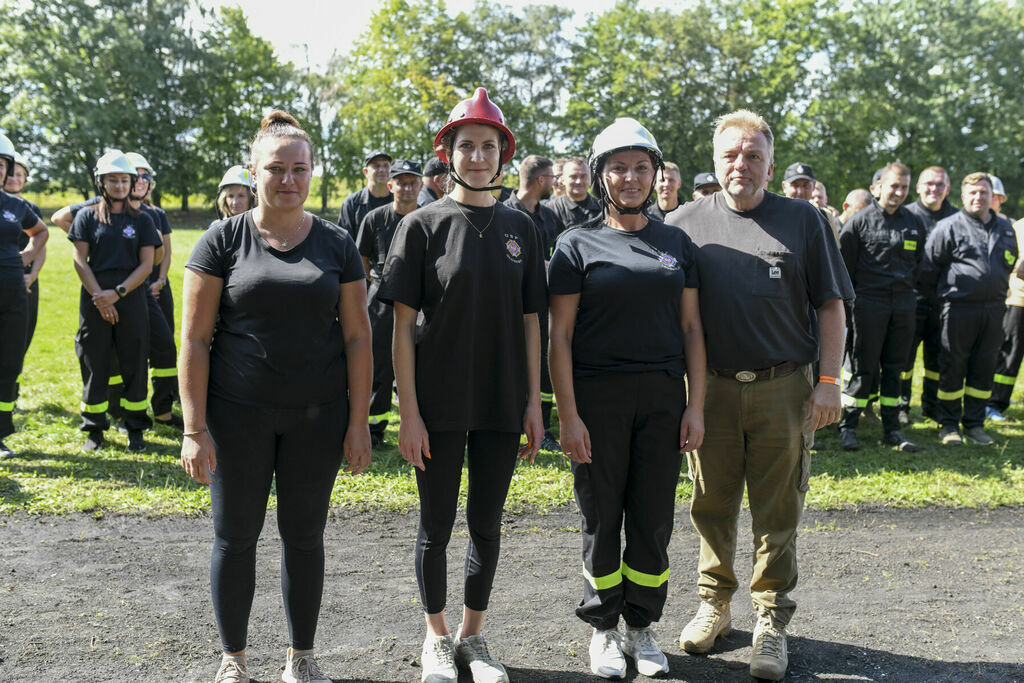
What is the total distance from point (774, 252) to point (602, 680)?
1966 millimetres

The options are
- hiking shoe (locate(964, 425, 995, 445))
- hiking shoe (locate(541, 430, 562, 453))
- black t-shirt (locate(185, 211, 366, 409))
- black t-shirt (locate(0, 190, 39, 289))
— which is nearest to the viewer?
black t-shirt (locate(185, 211, 366, 409))

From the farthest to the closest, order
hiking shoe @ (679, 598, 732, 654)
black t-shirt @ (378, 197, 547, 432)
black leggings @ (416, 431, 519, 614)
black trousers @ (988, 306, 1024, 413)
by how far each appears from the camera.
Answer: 1. black trousers @ (988, 306, 1024, 413)
2. hiking shoe @ (679, 598, 732, 654)
3. black leggings @ (416, 431, 519, 614)
4. black t-shirt @ (378, 197, 547, 432)

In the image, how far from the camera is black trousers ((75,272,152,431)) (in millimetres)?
7086

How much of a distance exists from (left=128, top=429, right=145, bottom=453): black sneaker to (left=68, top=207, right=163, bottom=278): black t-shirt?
136 cm

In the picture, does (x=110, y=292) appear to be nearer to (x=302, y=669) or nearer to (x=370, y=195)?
(x=370, y=195)

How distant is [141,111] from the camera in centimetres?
4453

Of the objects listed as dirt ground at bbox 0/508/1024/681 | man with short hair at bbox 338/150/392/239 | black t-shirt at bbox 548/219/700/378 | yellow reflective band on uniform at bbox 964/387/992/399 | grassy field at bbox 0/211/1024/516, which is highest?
man with short hair at bbox 338/150/392/239

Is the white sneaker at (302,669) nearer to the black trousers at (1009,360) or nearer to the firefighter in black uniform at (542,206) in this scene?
the firefighter in black uniform at (542,206)

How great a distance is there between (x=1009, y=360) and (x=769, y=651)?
22.4 ft

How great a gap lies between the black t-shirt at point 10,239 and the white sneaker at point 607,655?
528 centimetres

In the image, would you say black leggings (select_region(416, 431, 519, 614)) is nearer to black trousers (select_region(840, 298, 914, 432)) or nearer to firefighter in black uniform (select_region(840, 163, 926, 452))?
firefighter in black uniform (select_region(840, 163, 926, 452))

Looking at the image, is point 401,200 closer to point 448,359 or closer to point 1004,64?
point 448,359

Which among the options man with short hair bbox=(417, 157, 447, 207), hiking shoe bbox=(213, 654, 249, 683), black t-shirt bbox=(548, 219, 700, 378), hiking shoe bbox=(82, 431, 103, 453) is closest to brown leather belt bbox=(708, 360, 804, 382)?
black t-shirt bbox=(548, 219, 700, 378)

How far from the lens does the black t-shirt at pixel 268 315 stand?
3.10 meters
